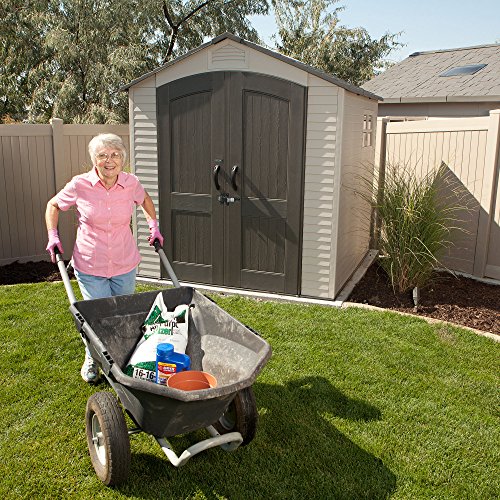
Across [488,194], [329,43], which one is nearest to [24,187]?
[488,194]

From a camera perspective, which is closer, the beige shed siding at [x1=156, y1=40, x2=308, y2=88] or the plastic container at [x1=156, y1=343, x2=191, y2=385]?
the plastic container at [x1=156, y1=343, x2=191, y2=385]

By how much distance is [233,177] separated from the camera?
5.70 m

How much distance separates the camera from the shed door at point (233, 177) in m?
5.49

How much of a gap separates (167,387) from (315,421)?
1.38 m

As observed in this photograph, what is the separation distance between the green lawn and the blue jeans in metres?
0.64

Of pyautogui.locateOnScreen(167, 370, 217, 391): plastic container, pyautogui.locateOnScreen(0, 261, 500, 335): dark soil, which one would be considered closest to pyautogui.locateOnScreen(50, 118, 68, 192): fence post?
pyautogui.locateOnScreen(0, 261, 500, 335): dark soil

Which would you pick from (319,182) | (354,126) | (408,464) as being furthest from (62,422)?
(354,126)

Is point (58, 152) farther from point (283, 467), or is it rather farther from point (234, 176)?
point (283, 467)

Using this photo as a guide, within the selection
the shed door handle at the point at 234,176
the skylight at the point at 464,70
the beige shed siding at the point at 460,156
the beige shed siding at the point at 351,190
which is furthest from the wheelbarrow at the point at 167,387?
the skylight at the point at 464,70

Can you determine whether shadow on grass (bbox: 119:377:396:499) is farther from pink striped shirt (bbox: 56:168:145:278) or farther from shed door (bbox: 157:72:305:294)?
shed door (bbox: 157:72:305:294)

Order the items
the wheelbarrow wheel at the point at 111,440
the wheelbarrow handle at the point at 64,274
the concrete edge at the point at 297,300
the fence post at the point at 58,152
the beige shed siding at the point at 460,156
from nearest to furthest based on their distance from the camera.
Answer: the wheelbarrow wheel at the point at 111,440 → the wheelbarrow handle at the point at 64,274 → the concrete edge at the point at 297,300 → the beige shed siding at the point at 460,156 → the fence post at the point at 58,152

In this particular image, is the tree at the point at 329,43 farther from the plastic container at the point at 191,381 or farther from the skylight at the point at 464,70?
the plastic container at the point at 191,381

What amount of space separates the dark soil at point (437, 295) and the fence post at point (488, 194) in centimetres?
29

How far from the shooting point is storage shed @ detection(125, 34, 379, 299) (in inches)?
212
